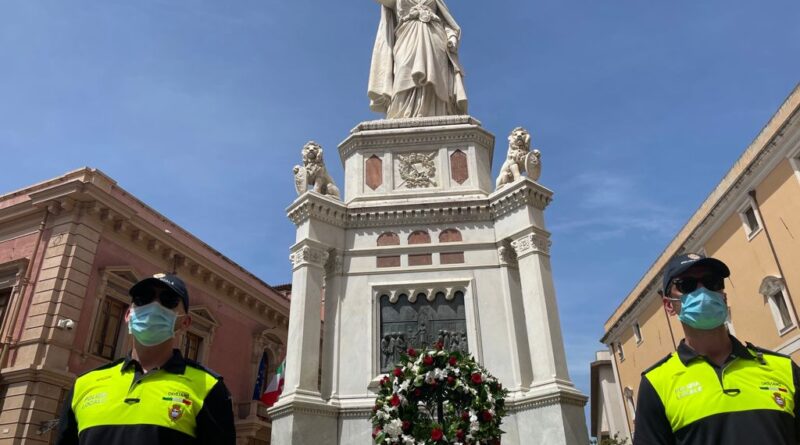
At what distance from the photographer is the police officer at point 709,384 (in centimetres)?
318

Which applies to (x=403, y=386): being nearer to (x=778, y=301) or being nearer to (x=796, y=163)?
(x=796, y=163)

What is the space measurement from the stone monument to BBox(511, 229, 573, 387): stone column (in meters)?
0.02

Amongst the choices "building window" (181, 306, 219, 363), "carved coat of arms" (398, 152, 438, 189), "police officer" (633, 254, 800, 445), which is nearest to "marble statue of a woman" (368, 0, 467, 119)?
"carved coat of arms" (398, 152, 438, 189)

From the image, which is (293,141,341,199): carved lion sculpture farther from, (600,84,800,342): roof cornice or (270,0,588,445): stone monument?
(600,84,800,342): roof cornice

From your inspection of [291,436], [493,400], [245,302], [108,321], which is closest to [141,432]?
[493,400]

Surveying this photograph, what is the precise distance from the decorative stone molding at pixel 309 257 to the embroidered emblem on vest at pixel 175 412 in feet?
29.1

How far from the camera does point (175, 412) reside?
335 centimetres

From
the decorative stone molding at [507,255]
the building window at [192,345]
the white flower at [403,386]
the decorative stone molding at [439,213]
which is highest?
the building window at [192,345]

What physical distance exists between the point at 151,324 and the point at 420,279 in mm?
8950

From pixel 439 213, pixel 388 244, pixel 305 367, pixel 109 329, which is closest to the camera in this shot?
pixel 305 367

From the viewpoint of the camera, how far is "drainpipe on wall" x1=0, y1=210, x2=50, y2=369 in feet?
62.4

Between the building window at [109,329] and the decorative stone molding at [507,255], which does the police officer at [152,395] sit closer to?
the decorative stone molding at [507,255]

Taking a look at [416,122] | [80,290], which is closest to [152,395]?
[416,122]

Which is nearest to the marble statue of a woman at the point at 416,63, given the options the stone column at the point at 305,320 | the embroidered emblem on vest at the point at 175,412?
the stone column at the point at 305,320
